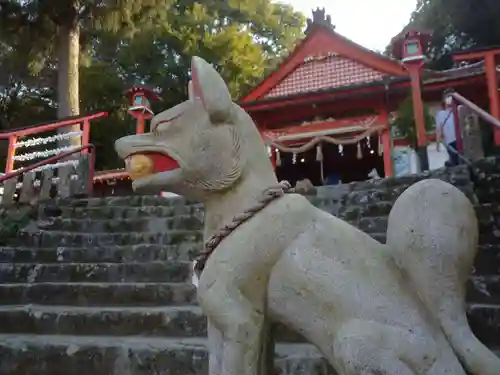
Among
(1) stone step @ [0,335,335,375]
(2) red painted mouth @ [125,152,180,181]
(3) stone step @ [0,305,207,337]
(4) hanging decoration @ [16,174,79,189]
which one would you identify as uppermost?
(4) hanging decoration @ [16,174,79,189]

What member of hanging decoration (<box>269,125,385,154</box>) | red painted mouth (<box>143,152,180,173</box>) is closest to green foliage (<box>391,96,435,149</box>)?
hanging decoration (<box>269,125,385,154</box>)

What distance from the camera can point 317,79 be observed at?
1127 cm

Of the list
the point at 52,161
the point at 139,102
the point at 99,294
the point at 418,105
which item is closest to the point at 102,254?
the point at 99,294

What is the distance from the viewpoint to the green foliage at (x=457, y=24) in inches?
603

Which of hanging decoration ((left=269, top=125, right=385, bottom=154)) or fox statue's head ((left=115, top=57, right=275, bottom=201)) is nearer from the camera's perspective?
fox statue's head ((left=115, top=57, right=275, bottom=201))

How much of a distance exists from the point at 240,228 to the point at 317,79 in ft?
33.1

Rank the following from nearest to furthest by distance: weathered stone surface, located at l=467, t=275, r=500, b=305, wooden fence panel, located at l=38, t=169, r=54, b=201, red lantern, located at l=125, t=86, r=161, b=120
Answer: weathered stone surface, located at l=467, t=275, r=500, b=305
wooden fence panel, located at l=38, t=169, r=54, b=201
red lantern, located at l=125, t=86, r=161, b=120

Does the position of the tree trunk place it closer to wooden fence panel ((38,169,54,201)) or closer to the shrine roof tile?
the shrine roof tile

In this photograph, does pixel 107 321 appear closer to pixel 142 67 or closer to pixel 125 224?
pixel 125 224

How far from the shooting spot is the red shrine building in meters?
9.95

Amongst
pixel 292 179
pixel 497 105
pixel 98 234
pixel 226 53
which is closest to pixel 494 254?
pixel 98 234

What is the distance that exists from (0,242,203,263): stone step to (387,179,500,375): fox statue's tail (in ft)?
11.2

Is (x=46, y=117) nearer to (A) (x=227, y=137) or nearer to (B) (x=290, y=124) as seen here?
(B) (x=290, y=124)

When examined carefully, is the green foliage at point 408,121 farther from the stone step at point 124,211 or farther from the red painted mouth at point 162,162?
the red painted mouth at point 162,162
